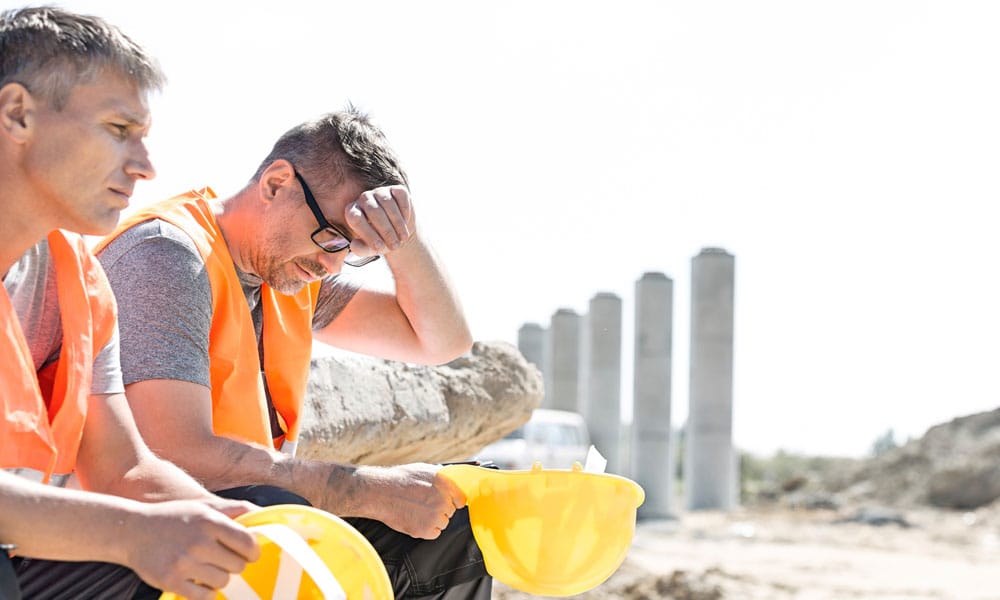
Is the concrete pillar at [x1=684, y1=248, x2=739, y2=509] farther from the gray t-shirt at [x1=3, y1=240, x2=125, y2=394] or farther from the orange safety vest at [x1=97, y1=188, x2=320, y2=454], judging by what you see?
the gray t-shirt at [x1=3, y1=240, x2=125, y2=394]

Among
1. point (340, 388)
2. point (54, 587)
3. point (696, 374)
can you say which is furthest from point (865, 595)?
point (696, 374)

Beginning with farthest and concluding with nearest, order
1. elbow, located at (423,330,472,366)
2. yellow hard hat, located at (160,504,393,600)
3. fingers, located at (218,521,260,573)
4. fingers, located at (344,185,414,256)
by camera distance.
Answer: elbow, located at (423,330,472,366), fingers, located at (344,185,414,256), yellow hard hat, located at (160,504,393,600), fingers, located at (218,521,260,573)

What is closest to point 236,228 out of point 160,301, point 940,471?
point 160,301

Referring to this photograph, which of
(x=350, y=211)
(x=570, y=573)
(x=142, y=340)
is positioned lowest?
(x=570, y=573)

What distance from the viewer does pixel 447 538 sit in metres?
2.45

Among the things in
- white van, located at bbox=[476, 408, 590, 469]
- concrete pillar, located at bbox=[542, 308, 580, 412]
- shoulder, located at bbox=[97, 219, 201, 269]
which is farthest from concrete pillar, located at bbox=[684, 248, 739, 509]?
shoulder, located at bbox=[97, 219, 201, 269]

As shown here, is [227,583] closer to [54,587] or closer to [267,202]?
[54,587]

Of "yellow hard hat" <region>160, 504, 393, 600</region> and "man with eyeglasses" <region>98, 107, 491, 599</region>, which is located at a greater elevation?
"man with eyeglasses" <region>98, 107, 491, 599</region>

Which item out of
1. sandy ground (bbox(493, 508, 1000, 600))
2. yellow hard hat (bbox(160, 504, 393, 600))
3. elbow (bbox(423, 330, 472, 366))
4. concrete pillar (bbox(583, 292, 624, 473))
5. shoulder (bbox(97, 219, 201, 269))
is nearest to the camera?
yellow hard hat (bbox(160, 504, 393, 600))

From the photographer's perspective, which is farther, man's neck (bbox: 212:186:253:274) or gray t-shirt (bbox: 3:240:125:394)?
man's neck (bbox: 212:186:253:274)

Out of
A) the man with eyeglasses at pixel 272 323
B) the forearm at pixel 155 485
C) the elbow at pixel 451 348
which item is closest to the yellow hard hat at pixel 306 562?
the forearm at pixel 155 485

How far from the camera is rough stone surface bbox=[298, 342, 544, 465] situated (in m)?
4.21

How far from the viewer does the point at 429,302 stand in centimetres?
316

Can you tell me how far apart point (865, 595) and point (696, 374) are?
9.18m
